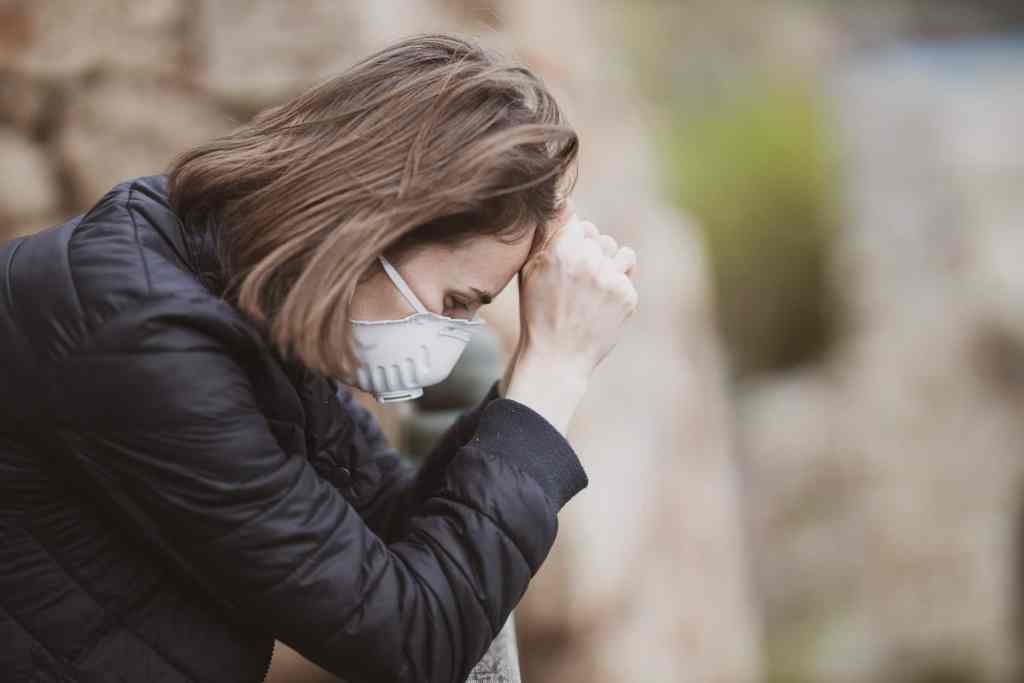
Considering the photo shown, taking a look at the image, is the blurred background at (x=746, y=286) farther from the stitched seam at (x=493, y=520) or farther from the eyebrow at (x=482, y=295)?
the stitched seam at (x=493, y=520)

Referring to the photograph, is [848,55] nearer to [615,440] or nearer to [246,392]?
[615,440]

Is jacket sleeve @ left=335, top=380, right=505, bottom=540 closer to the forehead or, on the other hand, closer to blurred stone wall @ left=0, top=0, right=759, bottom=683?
the forehead

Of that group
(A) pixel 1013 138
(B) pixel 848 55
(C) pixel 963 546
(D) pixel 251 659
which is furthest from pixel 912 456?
(D) pixel 251 659

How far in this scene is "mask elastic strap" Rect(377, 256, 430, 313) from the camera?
58.0 inches

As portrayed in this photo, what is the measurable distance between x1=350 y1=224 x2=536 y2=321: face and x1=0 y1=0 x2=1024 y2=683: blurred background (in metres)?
0.62

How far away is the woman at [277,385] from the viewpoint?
4.23ft

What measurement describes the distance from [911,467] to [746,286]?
5.83 ft

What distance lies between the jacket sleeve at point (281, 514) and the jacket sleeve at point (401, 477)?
30cm

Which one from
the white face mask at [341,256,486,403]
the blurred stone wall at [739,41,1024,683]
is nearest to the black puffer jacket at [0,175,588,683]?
the white face mask at [341,256,486,403]

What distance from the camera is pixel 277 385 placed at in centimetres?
143

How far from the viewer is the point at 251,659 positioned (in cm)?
149

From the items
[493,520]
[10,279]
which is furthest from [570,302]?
[10,279]

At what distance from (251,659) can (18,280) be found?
0.55m

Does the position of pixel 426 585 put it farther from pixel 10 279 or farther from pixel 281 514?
pixel 10 279
